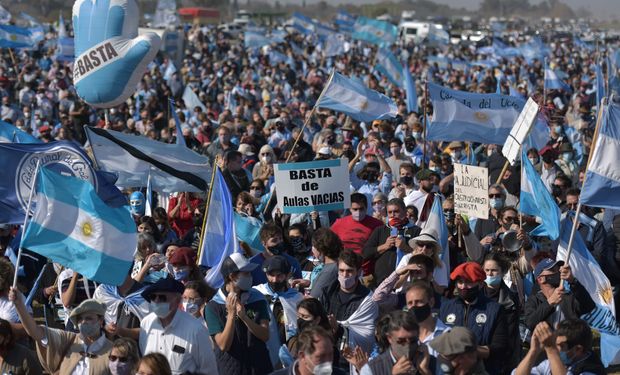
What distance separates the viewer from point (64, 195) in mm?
7188

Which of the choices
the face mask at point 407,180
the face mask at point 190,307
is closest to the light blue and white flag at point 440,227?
the face mask at point 190,307

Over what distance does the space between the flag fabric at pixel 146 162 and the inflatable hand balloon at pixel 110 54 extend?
2.24 m

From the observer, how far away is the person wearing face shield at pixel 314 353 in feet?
17.6

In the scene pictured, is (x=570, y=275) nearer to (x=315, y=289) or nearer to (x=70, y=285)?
(x=315, y=289)

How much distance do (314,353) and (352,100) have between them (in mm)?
9228

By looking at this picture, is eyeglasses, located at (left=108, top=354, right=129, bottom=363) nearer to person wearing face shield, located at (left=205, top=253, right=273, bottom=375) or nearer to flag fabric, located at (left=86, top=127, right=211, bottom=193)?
person wearing face shield, located at (left=205, top=253, right=273, bottom=375)

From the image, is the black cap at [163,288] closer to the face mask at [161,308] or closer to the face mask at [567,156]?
the face mask at [161,308]

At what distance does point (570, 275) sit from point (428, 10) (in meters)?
154

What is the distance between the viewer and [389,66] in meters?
23.1

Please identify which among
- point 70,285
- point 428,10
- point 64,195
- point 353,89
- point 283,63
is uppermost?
point 64,195

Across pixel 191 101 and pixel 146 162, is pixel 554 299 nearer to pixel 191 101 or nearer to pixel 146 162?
pixel 146 162

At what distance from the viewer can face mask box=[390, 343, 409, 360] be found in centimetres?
551

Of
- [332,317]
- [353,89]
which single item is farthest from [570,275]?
[353,89]

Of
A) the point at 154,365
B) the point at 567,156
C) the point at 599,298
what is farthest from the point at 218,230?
the point at 567,156
